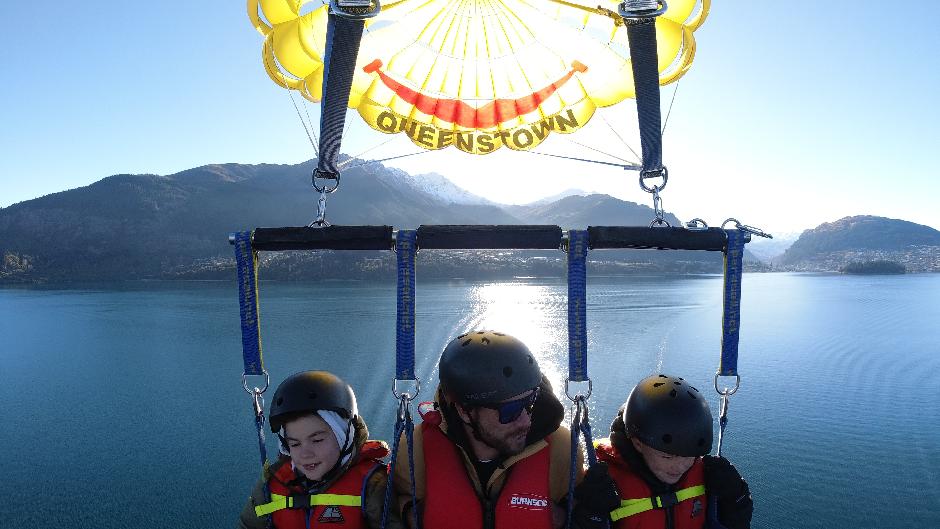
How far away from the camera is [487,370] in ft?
8.17

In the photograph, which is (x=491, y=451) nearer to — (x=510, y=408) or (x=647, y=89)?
(x=510, y=408)

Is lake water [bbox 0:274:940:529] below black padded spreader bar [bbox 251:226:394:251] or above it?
below

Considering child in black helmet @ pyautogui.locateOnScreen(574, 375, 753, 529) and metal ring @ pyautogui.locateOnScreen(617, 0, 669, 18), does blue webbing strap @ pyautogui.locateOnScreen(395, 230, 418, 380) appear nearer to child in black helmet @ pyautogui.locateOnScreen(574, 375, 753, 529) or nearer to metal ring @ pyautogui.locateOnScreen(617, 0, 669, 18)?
child in black helmet @ pyautogui.locateOnScreen(574, 375, 753, 529)

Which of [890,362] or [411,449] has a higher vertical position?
[411,449]

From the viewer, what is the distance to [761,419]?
16375 mm

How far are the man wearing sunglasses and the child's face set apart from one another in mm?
438

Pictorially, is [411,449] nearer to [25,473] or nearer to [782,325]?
[25,473]

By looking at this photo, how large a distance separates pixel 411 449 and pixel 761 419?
1763 cm

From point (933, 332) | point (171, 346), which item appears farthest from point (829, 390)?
point (171, 346)

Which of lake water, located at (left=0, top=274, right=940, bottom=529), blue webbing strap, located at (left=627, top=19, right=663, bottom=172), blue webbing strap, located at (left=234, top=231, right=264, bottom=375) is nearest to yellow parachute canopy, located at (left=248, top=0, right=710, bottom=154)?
blue webbing strap, located at (left=627, top=19, right=663, bottom=172)

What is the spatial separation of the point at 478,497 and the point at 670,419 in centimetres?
114

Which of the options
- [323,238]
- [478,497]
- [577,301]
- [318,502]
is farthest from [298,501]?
[577,301]

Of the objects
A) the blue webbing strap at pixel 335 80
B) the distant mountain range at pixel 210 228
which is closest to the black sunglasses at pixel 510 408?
the blue webbing strap at pixel 335 80

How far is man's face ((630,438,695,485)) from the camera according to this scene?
2.71 m
